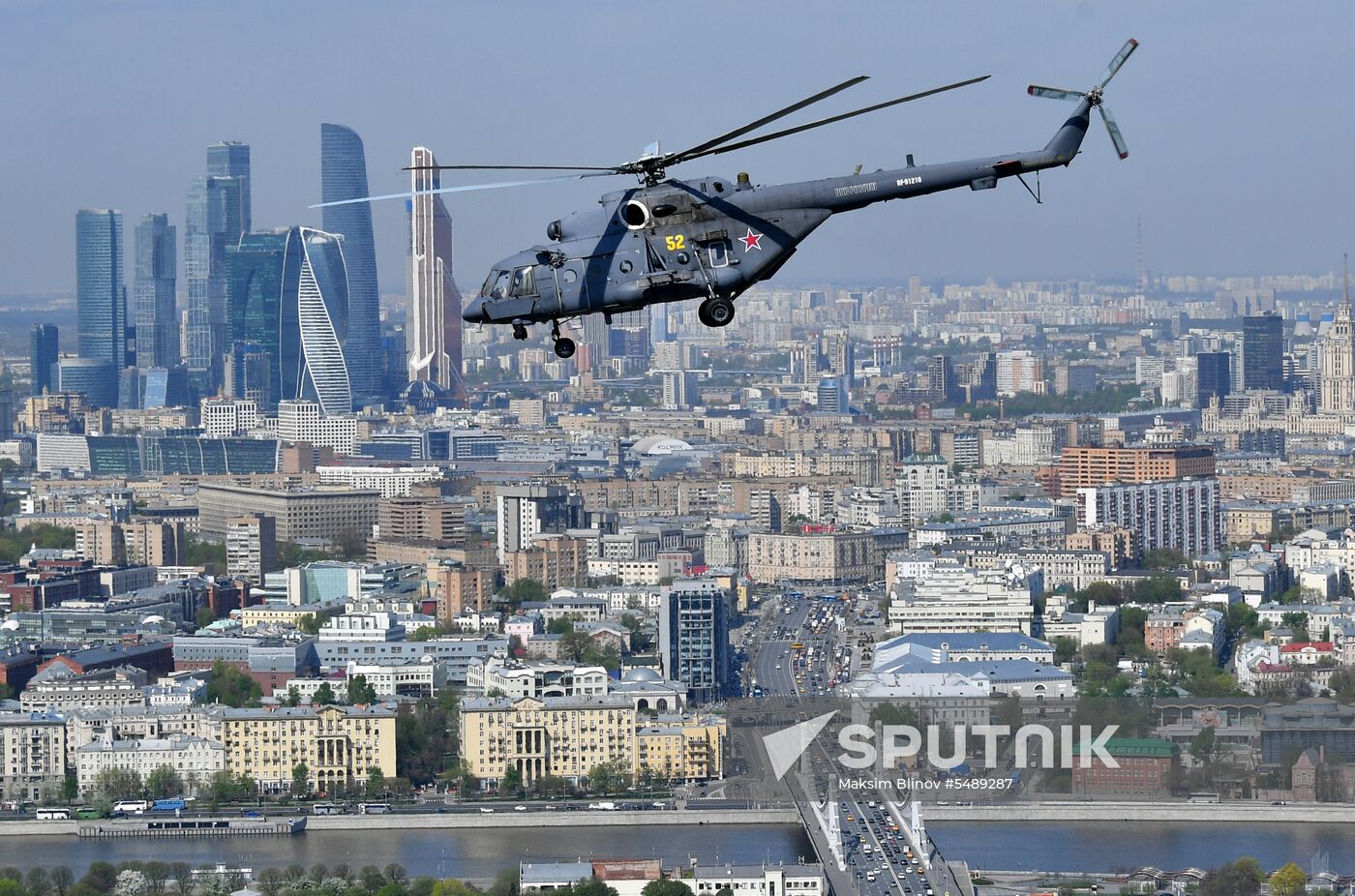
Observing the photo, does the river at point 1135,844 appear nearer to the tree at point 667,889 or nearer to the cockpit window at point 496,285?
the tree at point 667,889

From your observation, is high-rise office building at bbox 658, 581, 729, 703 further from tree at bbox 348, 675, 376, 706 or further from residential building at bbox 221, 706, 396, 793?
residential building at bbox 221, 706, 396, 793

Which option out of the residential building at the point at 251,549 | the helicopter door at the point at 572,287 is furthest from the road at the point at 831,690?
the helicopter door at the point at 572,287

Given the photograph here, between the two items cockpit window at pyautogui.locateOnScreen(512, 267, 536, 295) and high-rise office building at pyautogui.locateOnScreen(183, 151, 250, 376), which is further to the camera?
high-rise office building at pyautogui.locateOnScreen(183, 151, 250, 376)

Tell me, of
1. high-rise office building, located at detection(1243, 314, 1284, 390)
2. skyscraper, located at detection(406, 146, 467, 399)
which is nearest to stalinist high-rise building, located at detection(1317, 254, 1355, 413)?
high-rise office building, located at detection(1243, 314, 1284, 390)

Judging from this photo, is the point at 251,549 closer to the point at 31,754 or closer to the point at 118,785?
the point at 31,754

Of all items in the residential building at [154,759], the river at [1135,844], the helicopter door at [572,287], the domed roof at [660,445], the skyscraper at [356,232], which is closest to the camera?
the helicopter door at [572,287]

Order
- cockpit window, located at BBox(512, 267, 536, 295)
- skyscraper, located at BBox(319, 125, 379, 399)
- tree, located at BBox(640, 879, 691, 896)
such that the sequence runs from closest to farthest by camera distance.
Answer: cockpit window, located at BBox(512, 267, 536, 295) → tree, located at BBox(640, 879, 691, 896) → skyscraper, located at BBox(319, 125, 379, 399)

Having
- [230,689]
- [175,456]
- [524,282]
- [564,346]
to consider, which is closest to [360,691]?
[230,689]
